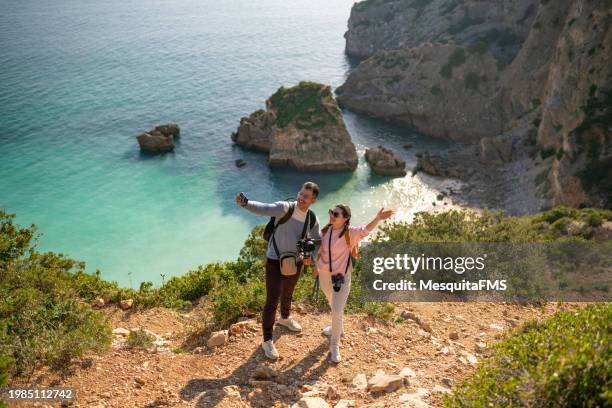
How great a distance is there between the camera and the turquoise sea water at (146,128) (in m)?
43.2

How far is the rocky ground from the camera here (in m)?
8.21

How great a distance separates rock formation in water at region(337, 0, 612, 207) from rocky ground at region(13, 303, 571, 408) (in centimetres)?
3227

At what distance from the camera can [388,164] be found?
170ft

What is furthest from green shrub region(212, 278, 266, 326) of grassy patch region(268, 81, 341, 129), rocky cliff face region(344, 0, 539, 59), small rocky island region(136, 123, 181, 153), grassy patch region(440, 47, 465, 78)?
rocky cliff face region(344, 0, 539, 59)

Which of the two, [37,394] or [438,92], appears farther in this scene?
[438,92]

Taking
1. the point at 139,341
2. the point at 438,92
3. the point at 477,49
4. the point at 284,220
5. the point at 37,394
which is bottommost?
the point at 438,92

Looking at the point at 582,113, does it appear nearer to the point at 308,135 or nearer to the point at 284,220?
the point at 308,135

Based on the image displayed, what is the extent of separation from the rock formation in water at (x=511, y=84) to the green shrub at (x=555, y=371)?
3454 centimetres

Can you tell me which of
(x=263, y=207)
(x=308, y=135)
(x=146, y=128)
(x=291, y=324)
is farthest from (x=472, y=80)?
(x=263, y=207)

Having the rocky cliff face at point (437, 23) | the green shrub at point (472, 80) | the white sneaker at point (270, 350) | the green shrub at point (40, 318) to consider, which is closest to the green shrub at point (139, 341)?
the green shrub at point (40, 318)

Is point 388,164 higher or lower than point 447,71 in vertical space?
lower

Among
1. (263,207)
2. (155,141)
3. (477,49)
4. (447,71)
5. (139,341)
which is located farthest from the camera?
(477,49)

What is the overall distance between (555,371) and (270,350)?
16.2 ft

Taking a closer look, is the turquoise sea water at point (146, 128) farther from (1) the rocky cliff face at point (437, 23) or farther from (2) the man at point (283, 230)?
(2) the man at point (283, 230)
